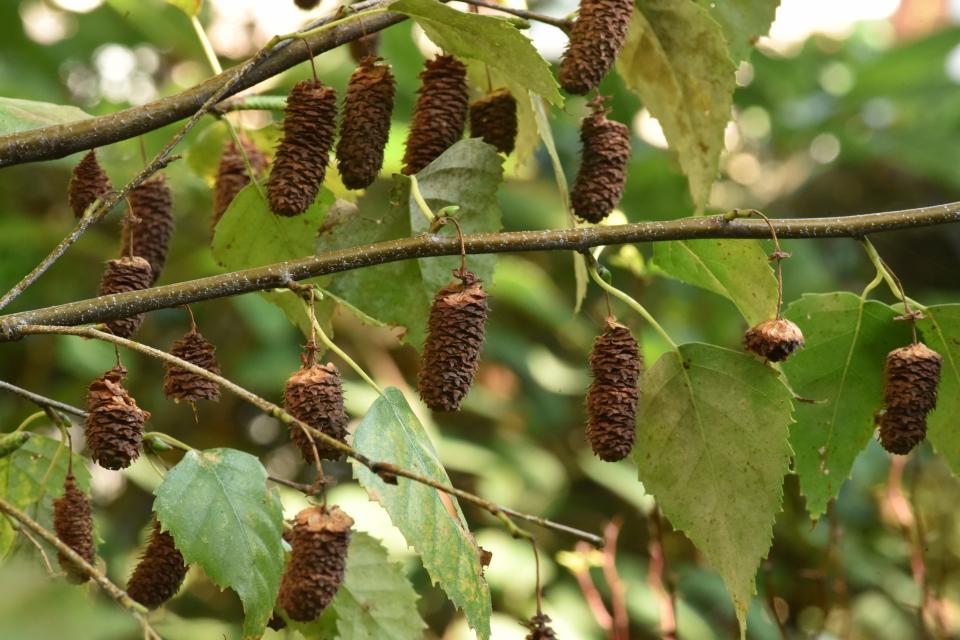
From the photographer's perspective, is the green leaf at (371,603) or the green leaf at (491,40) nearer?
the green leaf at (491,40)

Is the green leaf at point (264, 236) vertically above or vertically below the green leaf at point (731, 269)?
below

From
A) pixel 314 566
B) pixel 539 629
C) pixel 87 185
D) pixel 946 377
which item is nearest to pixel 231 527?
pixel 314 566

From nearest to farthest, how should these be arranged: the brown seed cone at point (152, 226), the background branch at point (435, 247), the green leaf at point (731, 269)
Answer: the background branch at point (435, 247) < the green leaf at point (731, 269) < the brown seed cone at point (152, 226)

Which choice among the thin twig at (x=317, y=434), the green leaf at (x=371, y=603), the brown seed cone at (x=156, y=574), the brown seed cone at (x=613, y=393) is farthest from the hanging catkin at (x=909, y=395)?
the brown seed cone at (x=156, y=574)

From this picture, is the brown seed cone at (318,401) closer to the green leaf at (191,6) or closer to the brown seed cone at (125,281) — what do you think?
the brown seed cone at (125,281)

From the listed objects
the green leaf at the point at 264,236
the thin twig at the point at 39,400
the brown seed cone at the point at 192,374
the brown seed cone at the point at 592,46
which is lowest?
the thin twig at the point at 39,400

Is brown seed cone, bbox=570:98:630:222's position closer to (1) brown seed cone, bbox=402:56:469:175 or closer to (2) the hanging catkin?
(1) brown seed cone, bbox=402:56:469:175

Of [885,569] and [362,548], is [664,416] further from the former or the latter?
[885,569]
